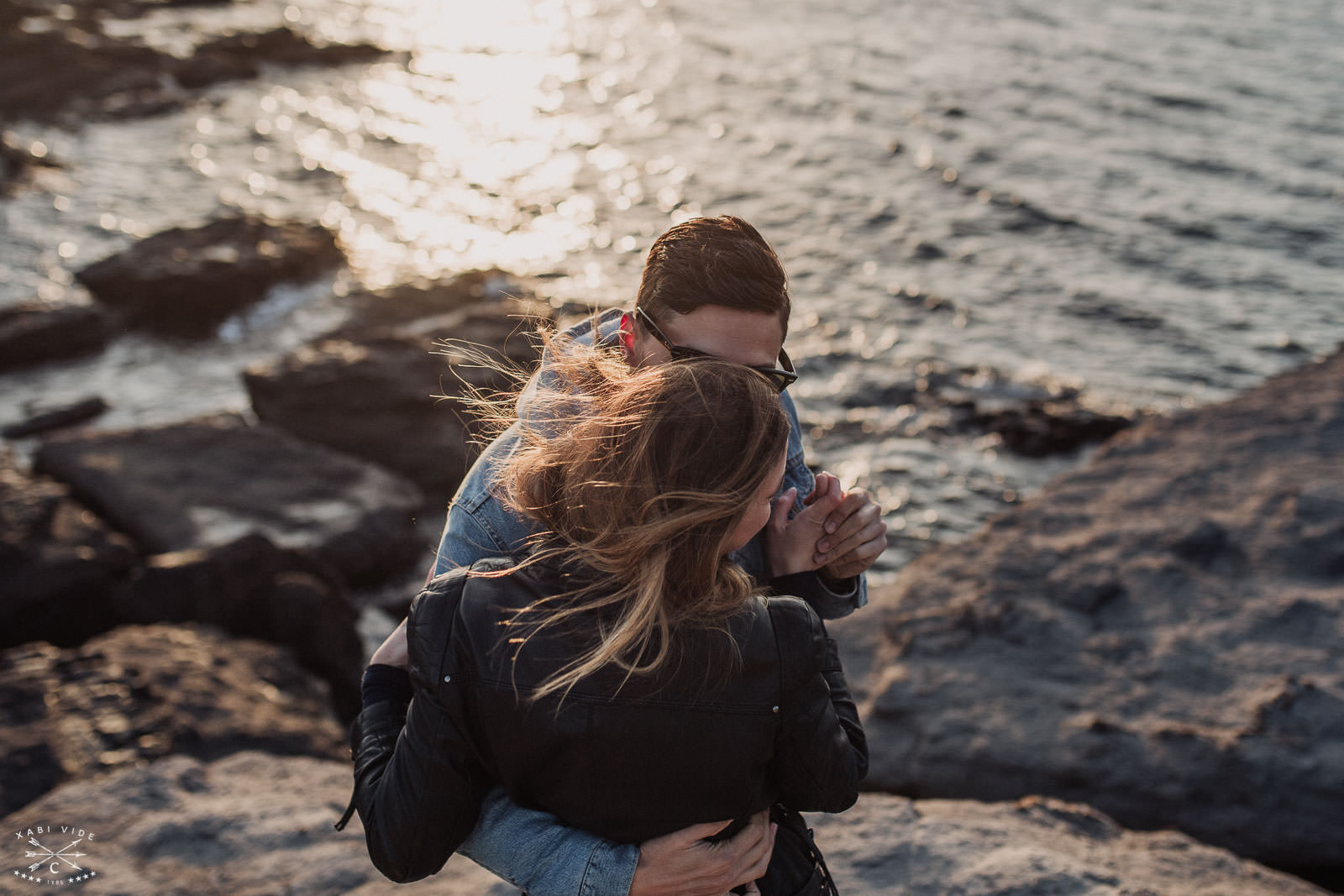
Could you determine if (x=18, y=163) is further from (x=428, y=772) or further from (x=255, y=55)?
(x=428, y=772)

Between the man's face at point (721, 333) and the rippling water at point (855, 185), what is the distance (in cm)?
498

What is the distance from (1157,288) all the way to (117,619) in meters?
9.30

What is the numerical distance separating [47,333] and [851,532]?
8.38 meters

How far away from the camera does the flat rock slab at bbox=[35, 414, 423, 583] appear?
6109 millimetres

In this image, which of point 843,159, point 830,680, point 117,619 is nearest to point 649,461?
point 830,680

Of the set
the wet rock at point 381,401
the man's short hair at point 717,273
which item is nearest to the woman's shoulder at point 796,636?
the man's short hair at point 717,273

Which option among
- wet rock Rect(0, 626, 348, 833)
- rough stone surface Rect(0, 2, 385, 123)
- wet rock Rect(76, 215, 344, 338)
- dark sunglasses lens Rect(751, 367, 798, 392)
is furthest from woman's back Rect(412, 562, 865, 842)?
rough stone surface Rect(0, 2, 385, 123)

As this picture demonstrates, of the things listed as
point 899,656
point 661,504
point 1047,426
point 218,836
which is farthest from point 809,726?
point 1047,426

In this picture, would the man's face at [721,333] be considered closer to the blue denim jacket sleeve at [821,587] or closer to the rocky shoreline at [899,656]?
the blue denim jacket sleeve at [821,587]

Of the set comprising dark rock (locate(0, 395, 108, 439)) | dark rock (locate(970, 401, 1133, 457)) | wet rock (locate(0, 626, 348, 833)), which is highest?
wet rock (locate(0, 626, 348, 833))

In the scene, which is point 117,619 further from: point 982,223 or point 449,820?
point 982,223

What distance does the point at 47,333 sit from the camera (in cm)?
875

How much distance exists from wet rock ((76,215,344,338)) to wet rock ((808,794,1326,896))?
7.93 metres

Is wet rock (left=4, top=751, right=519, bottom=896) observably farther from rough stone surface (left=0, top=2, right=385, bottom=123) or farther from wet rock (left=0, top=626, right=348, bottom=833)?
rough stone surface (left=0, top=2, right=385, bottom=123)
